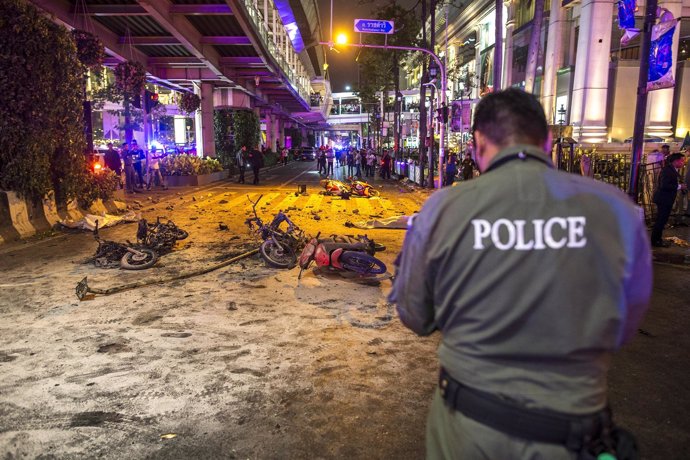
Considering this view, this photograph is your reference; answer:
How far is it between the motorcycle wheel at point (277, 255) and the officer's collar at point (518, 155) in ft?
23.4

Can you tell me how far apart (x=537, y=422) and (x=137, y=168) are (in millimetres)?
22537

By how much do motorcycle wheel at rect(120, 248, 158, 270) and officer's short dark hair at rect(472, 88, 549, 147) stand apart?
7721 millimetres

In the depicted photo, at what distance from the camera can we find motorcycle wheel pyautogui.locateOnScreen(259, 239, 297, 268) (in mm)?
8641

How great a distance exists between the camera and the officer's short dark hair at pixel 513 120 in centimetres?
176

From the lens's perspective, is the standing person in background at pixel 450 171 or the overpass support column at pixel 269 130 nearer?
the standing person in background at pixel 450 171

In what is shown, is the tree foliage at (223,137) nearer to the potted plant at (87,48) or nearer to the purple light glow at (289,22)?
the purple light glow at (289,22)

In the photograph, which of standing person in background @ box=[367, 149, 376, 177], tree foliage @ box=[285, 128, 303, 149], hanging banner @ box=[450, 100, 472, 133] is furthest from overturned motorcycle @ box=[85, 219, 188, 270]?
tree foliage @ box=[285, 128, 303, 149]

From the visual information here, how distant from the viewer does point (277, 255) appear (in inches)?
346

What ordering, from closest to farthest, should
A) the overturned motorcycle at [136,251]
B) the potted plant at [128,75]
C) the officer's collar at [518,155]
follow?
the officer's collar at [518,155] → the overturned motorcycle at [136,251] → the potted plant at [128,75]

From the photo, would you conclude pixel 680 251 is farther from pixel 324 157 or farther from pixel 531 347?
pixel 324 157

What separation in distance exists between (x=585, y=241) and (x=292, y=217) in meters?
12.9

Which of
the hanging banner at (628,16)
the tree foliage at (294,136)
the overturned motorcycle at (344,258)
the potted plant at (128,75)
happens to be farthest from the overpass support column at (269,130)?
the overturned motorcycle at (344,258)

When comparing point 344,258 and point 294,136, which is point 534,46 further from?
point 294,136

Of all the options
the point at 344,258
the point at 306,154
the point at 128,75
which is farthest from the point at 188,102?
the point at 306,154
